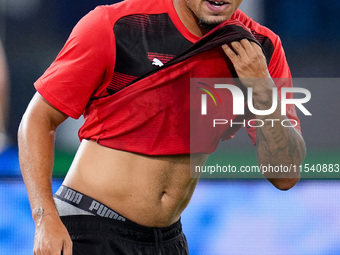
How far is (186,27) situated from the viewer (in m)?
1.76

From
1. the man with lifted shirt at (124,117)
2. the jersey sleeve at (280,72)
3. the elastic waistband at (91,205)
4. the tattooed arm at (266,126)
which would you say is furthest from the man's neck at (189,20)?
the elastic waistband at (91,205)

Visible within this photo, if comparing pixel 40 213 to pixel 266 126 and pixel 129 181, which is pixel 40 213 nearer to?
pixel 129 181

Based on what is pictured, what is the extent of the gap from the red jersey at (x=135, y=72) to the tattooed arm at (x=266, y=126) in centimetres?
5

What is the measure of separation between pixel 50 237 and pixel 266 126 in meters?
0.73

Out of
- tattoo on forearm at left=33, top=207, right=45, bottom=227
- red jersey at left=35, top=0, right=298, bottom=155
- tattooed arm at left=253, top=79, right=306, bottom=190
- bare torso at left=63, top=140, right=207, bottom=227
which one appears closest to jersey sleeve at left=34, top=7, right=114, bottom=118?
red jersey at left=35, top=0, right=298, bottom=155

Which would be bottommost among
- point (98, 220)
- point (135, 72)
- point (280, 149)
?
point (98, 220)

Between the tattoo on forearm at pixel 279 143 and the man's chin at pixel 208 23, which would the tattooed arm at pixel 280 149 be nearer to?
the tattoo on forearm at pixel 279 143

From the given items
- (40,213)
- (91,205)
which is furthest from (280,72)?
(40,213)

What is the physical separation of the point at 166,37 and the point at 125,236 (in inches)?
22.3

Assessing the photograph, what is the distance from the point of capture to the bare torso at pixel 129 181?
167 cm

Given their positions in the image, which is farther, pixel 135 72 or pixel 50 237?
pixel 135 72

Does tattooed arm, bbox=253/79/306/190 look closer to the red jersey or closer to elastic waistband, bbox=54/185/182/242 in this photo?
the red jersey

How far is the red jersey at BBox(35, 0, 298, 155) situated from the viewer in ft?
5.25

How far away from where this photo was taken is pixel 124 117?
1.69 m
